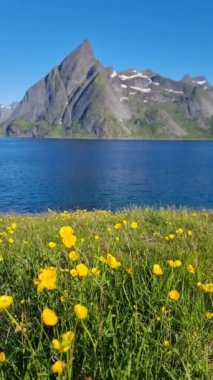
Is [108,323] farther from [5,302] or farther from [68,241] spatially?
[5,302]

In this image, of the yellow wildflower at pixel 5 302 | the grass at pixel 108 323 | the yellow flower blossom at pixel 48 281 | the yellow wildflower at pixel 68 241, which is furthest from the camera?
the yellow wildflower at pixel 68 241

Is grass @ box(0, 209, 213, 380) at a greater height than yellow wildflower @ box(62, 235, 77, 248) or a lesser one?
lesser

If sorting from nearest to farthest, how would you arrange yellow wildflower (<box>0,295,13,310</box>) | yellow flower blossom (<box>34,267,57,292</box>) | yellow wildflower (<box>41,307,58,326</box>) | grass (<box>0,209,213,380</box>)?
yellow wildflower (<box>41,307,58,326</box>) → yellow wildflower (<box>0,295,13,310</box>) → yellow flower blossom (<box>34,267,57,292</box>) → grass (<box>0,209,213,380</box>)

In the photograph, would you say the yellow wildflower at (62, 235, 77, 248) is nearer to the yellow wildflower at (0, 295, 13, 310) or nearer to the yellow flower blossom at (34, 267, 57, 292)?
the yellow flower blossom at (34, 267, 57, 292)

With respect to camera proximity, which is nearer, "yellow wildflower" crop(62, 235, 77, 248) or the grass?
the grass

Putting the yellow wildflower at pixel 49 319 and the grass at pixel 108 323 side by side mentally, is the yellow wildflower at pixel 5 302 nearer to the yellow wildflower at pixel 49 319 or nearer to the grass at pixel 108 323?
the grass at pixel 108 323

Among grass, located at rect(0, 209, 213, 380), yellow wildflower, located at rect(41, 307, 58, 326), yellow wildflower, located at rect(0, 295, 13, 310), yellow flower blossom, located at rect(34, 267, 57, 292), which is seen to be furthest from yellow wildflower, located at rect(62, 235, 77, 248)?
yellow wildflower, located at rect(41, 307, 58, 326)

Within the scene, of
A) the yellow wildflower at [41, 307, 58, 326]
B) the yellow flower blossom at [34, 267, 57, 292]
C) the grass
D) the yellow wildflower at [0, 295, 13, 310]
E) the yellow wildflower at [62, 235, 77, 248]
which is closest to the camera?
the yellow wildflower at [41, 307, 58, 326]

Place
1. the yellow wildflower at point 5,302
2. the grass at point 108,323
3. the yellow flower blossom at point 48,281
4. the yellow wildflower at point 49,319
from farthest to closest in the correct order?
the grass at point 108,323 → the yellow flower blossom at point 48,281 → the yellow wildflower at point 5,302 → the yellow wildflower at point 49,319

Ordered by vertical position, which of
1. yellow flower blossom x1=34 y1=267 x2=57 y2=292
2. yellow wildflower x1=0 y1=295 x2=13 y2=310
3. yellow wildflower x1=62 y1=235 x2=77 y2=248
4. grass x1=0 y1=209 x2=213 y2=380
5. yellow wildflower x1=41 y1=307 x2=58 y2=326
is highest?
yellow wildflower x1=62 y1=235 x2=77 y2=248

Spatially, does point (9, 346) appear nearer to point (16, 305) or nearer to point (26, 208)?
point (16, 305)

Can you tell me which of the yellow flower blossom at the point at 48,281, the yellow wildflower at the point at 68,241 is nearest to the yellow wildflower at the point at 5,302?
the yellow flower blossom at the point at 48,281

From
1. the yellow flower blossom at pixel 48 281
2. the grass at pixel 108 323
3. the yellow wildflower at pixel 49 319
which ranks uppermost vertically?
the yellow flower blossom at pixel 48 281

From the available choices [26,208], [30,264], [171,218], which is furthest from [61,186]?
[30,264]
